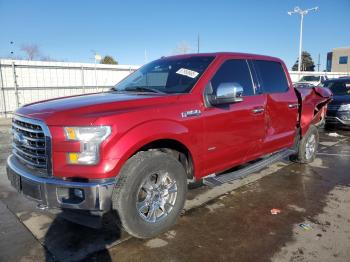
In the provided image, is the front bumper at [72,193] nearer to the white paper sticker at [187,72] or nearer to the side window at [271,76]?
the white paper sticker at [187,72]

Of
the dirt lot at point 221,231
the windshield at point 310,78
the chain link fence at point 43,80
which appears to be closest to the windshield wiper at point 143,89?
the dirt lot at point 221,231

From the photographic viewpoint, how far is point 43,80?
47.1 ft

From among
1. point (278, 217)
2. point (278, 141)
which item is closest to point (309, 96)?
point (278, 141)

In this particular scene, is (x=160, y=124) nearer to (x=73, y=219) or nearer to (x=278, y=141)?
(x=73, y=219)

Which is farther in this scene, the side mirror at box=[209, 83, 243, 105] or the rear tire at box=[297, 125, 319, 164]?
the rear tire at box=[297, 125, 319, 164]

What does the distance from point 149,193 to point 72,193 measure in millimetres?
799

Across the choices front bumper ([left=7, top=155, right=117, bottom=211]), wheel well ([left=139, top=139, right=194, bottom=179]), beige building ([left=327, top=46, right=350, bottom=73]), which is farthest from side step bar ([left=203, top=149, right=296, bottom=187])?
beige building ([left=327, top=46, right=350, bottom=73])

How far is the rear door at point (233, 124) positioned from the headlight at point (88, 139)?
4.28ft

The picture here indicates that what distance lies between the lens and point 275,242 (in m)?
3.28

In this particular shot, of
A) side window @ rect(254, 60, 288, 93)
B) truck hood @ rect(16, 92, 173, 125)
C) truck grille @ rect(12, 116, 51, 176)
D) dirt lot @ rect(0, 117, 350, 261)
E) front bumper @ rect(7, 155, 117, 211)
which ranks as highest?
side window @ rect(254, 60, 288, 93)

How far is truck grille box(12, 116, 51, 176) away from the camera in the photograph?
2.90 metres

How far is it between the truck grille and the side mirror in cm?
185

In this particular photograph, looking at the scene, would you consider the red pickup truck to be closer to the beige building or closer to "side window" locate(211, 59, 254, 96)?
"side window" locate(211, 59, 254, 96)

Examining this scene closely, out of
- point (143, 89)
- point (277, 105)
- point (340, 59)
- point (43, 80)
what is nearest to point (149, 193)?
point (143, 89)
